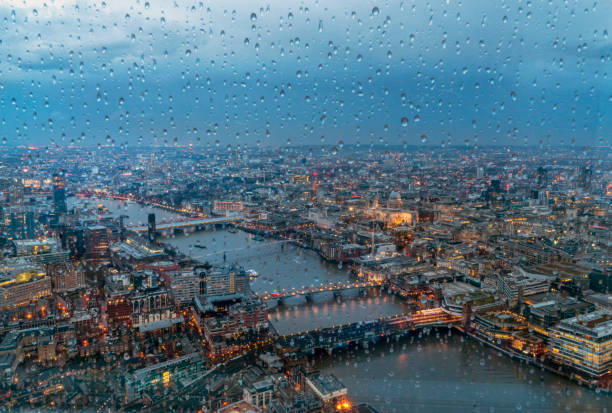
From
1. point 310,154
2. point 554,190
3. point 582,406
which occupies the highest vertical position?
point 310,154

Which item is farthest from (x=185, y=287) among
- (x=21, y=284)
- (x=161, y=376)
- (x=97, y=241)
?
(x=97, y=241)

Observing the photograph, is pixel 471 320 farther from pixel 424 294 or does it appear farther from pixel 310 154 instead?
pixel 310 154

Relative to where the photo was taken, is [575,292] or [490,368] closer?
[490,368]

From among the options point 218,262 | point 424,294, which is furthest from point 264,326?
point 218,262

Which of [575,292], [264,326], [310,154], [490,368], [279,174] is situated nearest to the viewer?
[490,368]

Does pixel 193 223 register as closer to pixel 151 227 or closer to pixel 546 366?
pixel 151 227

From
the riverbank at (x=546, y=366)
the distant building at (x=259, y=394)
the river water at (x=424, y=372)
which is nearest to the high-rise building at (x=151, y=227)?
the river water at (x=424, y=372)

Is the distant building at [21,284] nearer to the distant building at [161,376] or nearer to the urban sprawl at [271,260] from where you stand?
the urban sprawl at [271,260]
